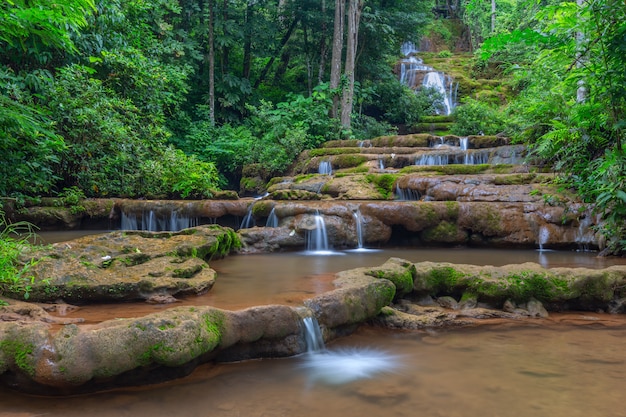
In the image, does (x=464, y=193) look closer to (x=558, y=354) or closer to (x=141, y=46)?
(x=558, y=354)

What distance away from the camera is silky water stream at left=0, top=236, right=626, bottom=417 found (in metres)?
2.47

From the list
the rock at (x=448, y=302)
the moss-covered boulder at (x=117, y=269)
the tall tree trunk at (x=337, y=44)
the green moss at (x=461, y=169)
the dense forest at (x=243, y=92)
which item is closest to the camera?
the moss-covered boulder at (x=117, y=269)

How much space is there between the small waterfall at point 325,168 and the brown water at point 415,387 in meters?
9.10

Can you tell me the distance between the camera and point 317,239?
7676 millimetres

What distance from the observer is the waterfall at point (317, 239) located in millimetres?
7641

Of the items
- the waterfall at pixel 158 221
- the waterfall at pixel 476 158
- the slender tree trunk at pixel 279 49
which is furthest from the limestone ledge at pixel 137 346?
the slender tree trunk at pixel 279 49

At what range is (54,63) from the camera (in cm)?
1013

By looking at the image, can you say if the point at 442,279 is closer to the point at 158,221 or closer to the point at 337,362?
the point at 337,362

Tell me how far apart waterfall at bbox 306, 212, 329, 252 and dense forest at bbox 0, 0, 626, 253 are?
3587 mm

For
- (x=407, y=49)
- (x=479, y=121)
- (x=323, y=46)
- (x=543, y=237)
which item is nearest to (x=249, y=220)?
(x=543, y=237)

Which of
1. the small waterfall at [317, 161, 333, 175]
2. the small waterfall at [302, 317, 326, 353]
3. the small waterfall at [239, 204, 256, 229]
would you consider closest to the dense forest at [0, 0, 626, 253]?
the small waterfall at [239, 204, 256, 229]

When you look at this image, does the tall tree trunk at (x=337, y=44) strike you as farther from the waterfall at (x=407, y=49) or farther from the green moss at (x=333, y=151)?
the waterfall at (x=407, y=49)

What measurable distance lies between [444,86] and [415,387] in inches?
854

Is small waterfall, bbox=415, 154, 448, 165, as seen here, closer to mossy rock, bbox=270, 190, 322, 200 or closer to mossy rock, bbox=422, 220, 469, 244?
mossy rock, bbox=270, 190, 322, 200
